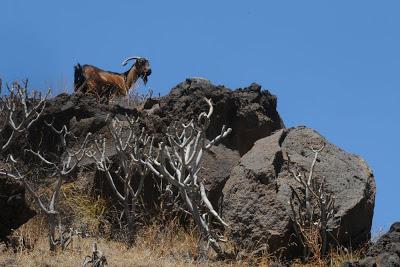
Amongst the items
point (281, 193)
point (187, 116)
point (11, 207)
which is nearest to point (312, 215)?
point (281, 193)

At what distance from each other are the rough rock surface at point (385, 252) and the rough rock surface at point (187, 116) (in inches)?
152

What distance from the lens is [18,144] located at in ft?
→ 58.9

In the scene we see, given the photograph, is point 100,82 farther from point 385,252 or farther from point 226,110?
point 385,252

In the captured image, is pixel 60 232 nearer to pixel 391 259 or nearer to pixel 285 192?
pixel 285 192

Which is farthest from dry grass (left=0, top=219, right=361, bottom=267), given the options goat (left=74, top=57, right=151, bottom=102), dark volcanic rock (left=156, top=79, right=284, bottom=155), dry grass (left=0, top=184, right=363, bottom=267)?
goat (left=74, top=57, right=151, bottom=102)

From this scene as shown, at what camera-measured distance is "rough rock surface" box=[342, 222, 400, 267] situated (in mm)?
12828

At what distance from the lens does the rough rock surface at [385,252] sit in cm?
1283

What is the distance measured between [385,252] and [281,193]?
2341 mm

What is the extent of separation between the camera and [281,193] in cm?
1517

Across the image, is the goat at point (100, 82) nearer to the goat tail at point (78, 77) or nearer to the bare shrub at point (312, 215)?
the goat tail at point (78, 77)

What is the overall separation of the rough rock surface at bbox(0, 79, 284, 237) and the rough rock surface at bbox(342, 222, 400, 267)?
386cm

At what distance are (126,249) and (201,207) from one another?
1.54m

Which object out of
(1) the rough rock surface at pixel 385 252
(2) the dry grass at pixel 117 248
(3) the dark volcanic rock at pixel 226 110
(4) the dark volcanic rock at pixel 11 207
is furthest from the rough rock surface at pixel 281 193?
(4) the dark volcanic rock at pixel 11 207

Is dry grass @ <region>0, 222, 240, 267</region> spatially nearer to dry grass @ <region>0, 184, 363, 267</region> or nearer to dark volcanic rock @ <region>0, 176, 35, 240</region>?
dry grass @ <region>0, 184, 363, 267</region>
